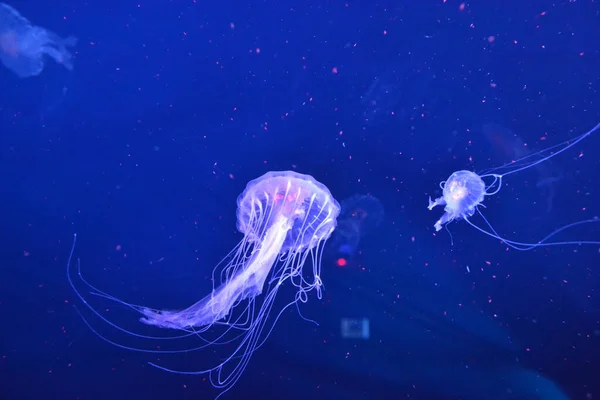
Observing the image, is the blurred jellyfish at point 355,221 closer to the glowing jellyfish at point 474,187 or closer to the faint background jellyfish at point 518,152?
the glowing jellyfish at point 474,187

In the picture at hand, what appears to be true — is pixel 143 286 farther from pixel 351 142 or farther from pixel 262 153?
pixel 351 142

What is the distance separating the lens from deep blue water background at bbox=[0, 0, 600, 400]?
2812mm

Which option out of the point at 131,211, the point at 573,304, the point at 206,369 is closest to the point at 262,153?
the point at 131,211

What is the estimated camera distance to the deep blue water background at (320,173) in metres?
2.81

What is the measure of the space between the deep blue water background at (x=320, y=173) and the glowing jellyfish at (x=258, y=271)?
12cm

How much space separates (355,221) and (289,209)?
0.52m

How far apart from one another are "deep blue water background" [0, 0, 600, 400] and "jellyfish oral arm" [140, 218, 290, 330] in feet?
0.57

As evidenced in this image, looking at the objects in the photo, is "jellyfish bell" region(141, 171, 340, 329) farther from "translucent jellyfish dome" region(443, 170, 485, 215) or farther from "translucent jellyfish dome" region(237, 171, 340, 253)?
"translucent jellyfish dome" region(443, 170, 485, 215)

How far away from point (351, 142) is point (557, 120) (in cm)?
149

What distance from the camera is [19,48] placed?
285cm

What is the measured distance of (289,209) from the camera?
2.99 metres

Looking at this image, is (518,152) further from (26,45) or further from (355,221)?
(26,45)

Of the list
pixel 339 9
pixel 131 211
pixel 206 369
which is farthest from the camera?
pixel 206 369

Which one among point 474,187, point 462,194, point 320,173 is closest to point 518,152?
point 474,187
